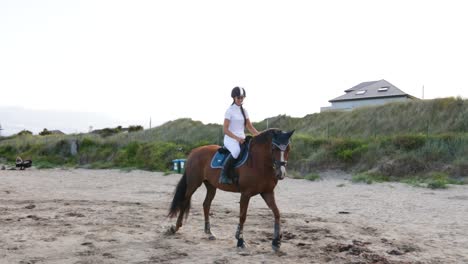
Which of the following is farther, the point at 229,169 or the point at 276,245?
the point at 229,169

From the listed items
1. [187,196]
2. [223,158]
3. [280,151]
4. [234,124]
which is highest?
[234,124]

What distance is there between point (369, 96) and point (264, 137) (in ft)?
111

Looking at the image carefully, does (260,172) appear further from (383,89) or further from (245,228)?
(383,89)

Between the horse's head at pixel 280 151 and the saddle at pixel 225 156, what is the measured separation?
60cm

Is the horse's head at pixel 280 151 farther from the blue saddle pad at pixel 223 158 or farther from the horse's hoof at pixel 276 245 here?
the horse's hoof at pixel 276 245

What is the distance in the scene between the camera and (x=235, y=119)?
6.99m

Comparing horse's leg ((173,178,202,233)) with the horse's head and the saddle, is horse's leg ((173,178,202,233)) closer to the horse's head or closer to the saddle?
the saddle

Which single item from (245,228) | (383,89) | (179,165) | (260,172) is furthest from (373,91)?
(260,172)

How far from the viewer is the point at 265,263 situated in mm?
5859

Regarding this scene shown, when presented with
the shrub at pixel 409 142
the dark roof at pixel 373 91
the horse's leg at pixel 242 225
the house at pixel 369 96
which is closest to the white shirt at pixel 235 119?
the horse's leg at pixel 242 225

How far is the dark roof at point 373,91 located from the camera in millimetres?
37594

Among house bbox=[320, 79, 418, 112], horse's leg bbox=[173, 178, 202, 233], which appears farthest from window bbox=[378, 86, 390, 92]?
horse's leg bbox=[173, 178, 202, 233]

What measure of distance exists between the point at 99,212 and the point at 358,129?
1724 centimetres

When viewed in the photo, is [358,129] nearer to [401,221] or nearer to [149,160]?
[149,160]
